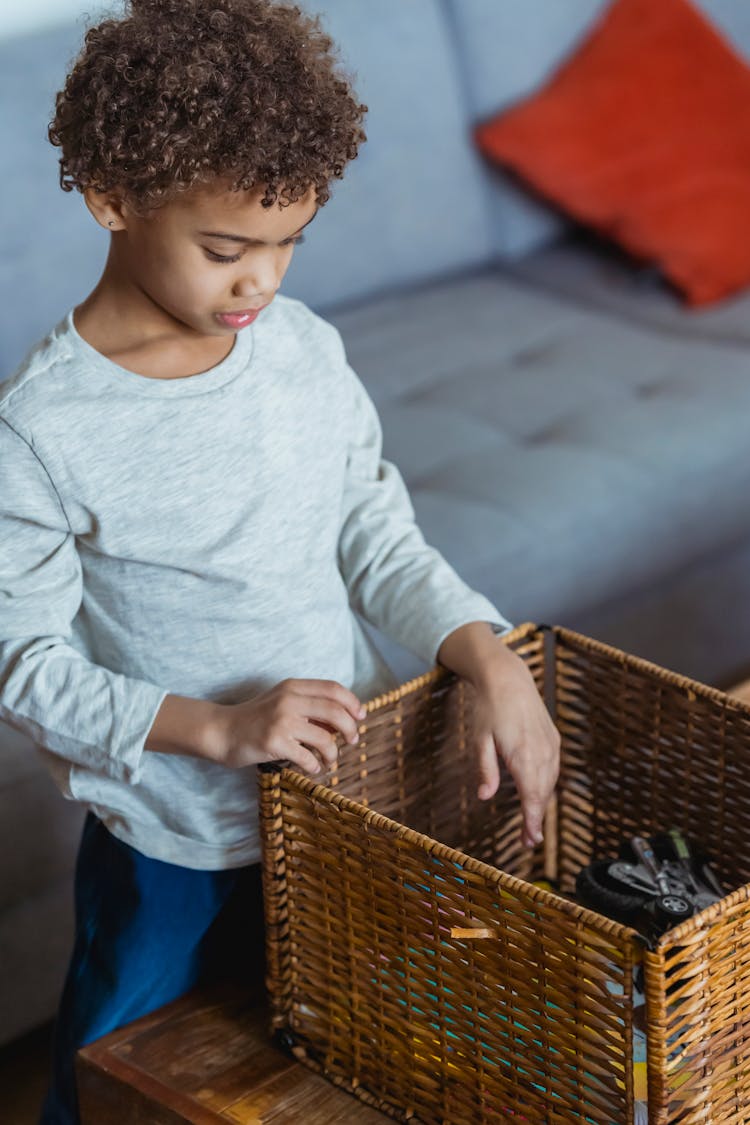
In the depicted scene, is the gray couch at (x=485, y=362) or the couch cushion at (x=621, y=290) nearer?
the gray couch at (x=485, y=362)

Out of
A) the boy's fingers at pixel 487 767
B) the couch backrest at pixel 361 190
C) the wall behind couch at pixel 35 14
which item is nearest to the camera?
the boy's fingers at pixel 487 767

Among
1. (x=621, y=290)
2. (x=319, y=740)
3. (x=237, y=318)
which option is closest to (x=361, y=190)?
(x=621, y=290)

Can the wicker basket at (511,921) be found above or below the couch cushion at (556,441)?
above

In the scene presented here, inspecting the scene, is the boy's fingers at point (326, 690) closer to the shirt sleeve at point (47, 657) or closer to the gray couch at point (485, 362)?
the shirt sleeve at point (47, 657)

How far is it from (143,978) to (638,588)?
39.5 inches

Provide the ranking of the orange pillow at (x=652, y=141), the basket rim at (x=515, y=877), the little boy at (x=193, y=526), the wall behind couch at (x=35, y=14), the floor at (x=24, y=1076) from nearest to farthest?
1. the basket rim at (x=515, y=877)
2. the little boy at (x=193, y=526)
3. the floor at (x=24, y=1076)
4. the wall behind couch at (x=35, y=14)
5. the orange pillow at (x=652, y=141)

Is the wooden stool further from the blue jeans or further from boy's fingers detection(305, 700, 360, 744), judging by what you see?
boy's fingers detection(305, 700, 360, 744)

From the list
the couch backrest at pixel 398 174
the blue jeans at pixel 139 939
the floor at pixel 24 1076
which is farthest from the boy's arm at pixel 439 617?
the couch backrest at pixel 398 174

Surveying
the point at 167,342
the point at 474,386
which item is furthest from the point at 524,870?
the point at 474,386

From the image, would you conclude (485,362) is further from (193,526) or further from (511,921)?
(511,921)

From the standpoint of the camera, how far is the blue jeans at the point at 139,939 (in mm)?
1060

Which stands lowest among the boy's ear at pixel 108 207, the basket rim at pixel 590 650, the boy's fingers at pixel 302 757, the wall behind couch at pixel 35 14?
the basket rim at pixel 590 650

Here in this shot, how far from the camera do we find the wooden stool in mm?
969

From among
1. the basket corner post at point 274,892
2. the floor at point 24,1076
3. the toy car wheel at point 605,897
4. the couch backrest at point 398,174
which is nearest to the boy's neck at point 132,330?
the basket corner post at point 274,892
